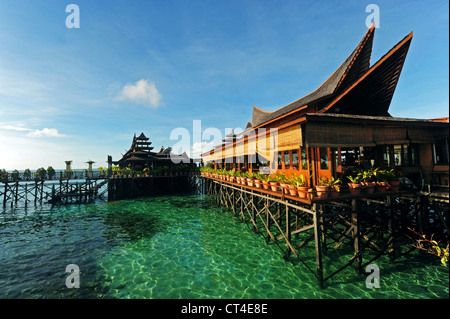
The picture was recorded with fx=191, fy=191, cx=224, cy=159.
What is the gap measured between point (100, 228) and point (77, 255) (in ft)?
15.5

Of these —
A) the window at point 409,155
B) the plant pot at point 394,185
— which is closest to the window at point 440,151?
the window at point 409,155

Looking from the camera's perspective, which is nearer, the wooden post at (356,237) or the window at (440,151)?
the wooden post at (356,237)

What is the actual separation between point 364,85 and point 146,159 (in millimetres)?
28442

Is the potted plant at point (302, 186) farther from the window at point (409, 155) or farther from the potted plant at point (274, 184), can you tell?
the window at point (409, 155)

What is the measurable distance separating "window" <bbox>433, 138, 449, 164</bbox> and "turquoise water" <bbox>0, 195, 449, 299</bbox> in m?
4.48

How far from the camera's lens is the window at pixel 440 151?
894 cm

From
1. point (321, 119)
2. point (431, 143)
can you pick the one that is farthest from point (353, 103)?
point (321, 119)

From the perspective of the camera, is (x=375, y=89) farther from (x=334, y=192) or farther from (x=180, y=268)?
(x=180, y=268)

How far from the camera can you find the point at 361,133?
7930 millimetres

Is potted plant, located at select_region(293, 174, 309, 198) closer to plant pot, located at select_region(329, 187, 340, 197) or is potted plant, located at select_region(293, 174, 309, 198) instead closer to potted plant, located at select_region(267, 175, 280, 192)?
plant pot, located at select_region(329, 187, 340, 197)

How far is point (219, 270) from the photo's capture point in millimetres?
7953

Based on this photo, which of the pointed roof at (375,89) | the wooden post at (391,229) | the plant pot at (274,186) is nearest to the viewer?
the wooden post at (391,229)

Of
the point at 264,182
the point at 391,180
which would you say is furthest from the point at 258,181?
the point at 391,180
